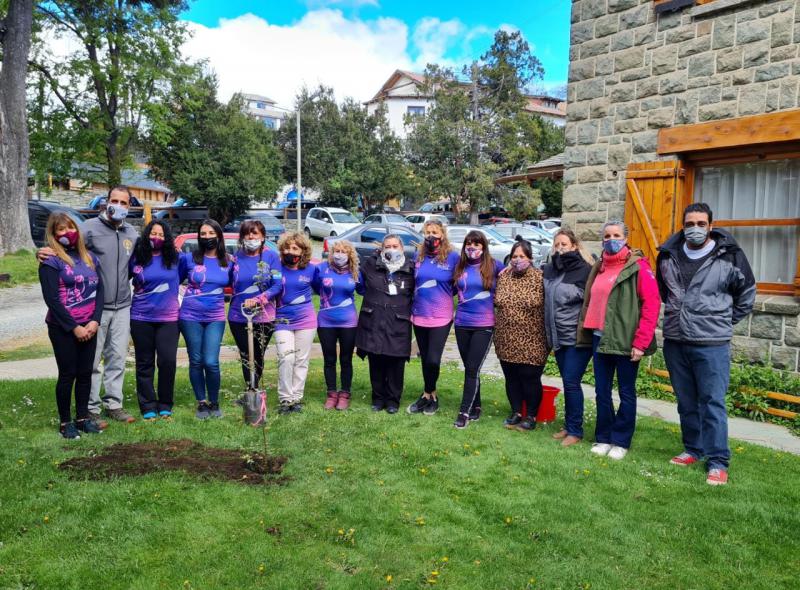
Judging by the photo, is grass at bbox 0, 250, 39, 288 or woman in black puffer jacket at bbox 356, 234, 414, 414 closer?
woman in black puffer jacket at bbox 356, 234, 414, 414

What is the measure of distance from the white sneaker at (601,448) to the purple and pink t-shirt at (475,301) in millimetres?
1391

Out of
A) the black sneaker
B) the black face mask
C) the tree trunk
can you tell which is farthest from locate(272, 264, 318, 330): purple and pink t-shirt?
→ the tree trunk

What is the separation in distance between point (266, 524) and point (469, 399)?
266 centimetres

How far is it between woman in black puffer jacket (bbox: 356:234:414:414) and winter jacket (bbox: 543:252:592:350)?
137 centimetres

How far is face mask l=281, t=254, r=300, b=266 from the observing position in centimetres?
630

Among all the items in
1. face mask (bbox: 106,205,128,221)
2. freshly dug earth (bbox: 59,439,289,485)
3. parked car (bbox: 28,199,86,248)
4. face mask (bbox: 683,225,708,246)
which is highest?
parked car (bbox: 28,199,86,248)

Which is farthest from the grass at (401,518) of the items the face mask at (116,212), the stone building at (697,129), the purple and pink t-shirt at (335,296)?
the stone building at (697,129)

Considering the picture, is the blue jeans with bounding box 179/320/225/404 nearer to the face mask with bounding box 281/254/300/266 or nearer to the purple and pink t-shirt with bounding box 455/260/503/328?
the face mask with bounding box 281/254/300/266

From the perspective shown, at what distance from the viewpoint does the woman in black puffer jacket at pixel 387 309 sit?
20.6ft

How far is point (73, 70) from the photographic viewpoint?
2888cm

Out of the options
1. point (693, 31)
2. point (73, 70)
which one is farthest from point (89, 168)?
point (693, 31)

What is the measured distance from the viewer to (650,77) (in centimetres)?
795

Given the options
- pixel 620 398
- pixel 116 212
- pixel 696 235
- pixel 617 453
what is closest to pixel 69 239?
pixel 116 212

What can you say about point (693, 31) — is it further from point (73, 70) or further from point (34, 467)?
point (73, 70)
